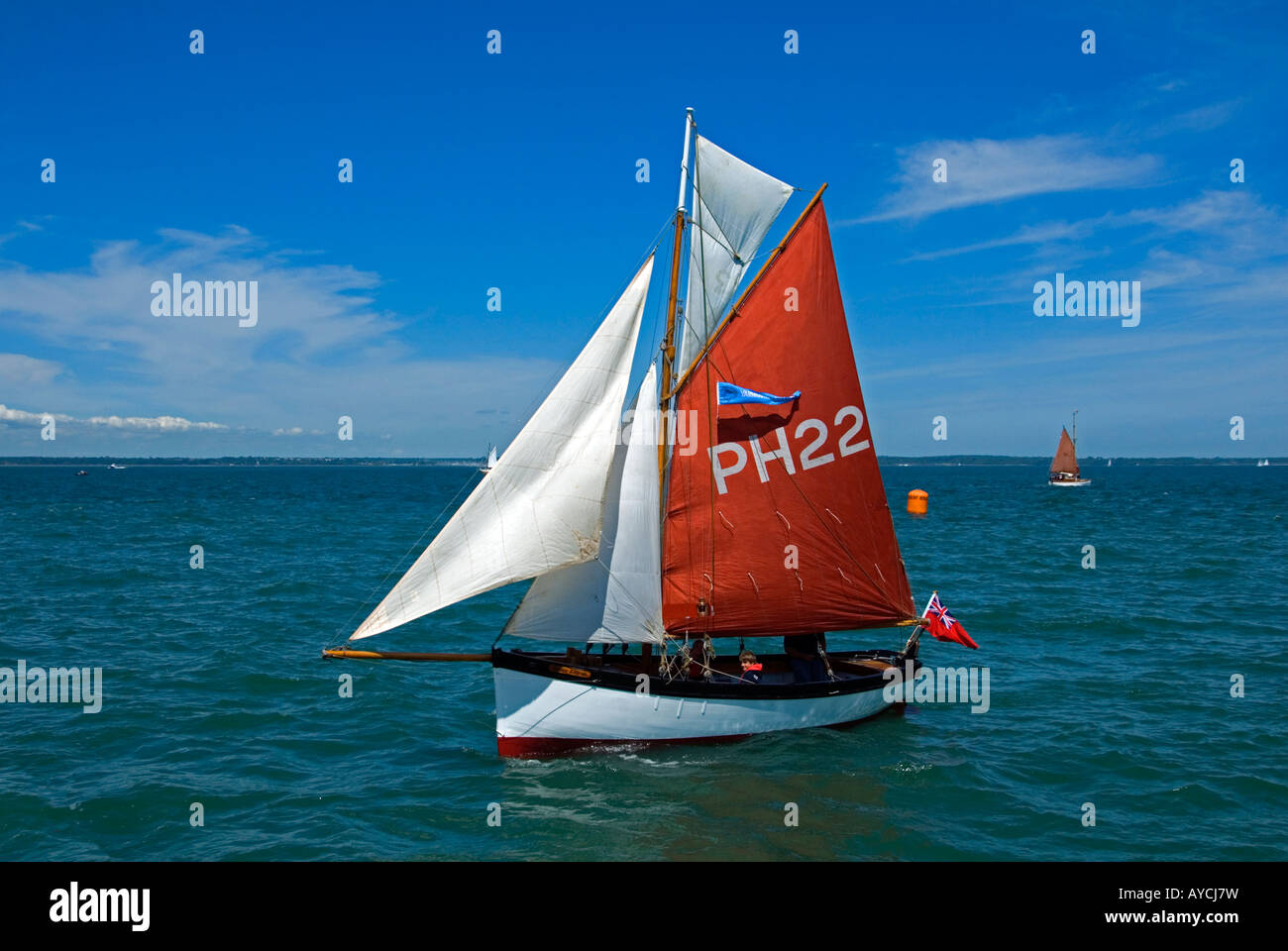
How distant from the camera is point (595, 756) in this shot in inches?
715

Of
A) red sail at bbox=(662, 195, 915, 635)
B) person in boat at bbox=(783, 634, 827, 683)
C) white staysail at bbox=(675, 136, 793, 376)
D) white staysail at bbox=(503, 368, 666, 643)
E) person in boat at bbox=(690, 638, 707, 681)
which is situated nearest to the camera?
white staysail at bbox=(503, 368, 666, 643)

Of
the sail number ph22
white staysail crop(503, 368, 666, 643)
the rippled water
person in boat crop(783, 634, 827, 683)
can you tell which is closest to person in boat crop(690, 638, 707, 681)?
white staysail crop(503, 368, 666, 643)

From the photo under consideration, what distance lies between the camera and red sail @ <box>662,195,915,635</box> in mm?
19625

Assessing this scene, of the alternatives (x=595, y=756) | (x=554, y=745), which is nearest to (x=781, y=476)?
(x=595, y=756)

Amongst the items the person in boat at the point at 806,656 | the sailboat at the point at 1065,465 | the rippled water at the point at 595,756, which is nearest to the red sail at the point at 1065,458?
the sailboat at the point at 1065,465

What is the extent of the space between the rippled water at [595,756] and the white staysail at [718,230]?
9.11 metres

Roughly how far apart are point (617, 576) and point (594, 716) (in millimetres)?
2888

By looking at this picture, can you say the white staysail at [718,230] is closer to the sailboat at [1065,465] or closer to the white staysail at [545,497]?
the white staysail at [545,497]

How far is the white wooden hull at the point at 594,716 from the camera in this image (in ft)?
58.3

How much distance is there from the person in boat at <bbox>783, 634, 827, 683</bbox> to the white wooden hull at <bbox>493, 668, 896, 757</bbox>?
66.0 inches

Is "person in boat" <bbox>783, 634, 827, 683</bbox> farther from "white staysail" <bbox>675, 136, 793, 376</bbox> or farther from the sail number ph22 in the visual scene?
"white staysail" <bbox>675, 136, 793, 376</bbox>

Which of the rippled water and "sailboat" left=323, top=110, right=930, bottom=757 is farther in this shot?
"sailboat" left=323, top=110, right=930, bottom=757

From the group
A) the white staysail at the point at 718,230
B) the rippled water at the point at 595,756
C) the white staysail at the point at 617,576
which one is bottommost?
the rippled water at the point at 595,756

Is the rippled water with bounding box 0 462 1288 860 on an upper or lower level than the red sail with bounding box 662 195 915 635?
lower
